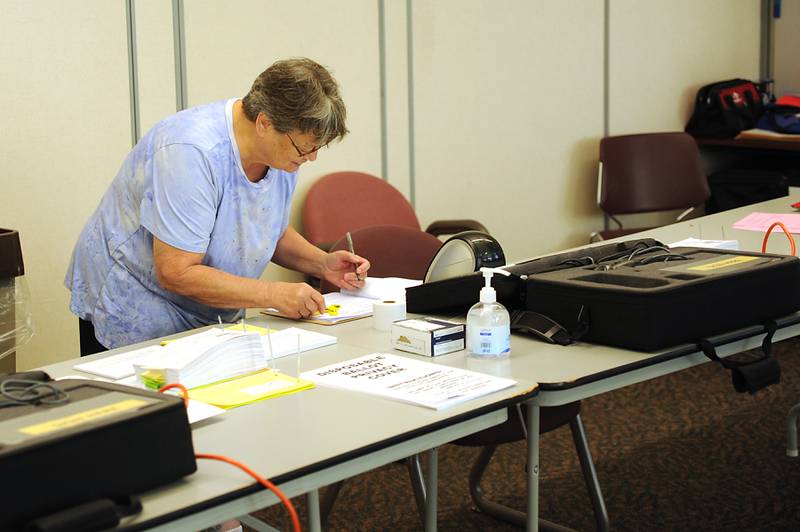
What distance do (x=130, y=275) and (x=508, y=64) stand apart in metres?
2.68

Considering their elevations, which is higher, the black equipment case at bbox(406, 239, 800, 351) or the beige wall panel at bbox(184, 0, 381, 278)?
the beige wall panel at bbox(184, 0, 381, 278)

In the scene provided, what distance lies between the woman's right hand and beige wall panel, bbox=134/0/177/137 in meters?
1.52

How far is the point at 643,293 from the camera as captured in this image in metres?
1.92

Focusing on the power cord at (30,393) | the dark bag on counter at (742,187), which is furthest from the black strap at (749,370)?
the dark bag on counter at (742,187)

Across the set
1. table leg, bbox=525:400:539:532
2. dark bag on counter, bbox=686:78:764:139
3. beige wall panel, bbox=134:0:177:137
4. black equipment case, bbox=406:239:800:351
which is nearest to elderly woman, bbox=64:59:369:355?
black equipment case, bbox=406:239:800:351

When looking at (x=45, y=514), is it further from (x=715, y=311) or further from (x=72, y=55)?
(x=72, y=55)

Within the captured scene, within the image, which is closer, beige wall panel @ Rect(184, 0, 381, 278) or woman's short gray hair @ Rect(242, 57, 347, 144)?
woman's short gray hair @ Rect(242, 57, 347, 144)

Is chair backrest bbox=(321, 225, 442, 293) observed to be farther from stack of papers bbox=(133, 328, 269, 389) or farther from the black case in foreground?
the black case in foreground

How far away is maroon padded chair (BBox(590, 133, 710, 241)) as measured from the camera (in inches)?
188

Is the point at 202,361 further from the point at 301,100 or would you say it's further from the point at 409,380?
the point at 301,100

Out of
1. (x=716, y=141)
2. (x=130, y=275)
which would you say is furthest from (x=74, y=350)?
(x=716, y=141)

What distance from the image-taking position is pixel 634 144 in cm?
479

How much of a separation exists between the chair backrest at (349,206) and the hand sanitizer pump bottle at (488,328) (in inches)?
74.7

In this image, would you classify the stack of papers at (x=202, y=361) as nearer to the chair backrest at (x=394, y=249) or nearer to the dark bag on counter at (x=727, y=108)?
the chair backrest at (x=394, y=249)
